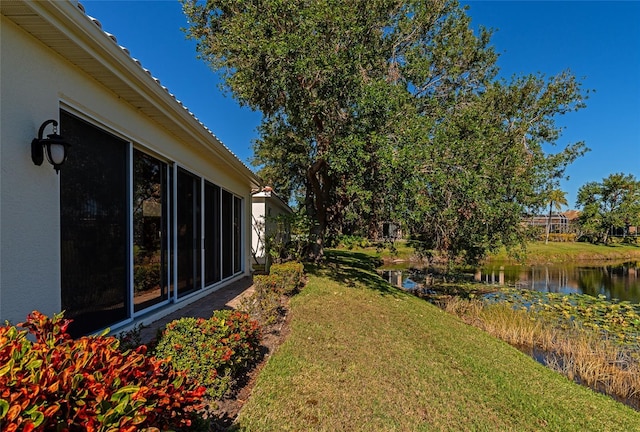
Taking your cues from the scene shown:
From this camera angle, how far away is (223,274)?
8.86m

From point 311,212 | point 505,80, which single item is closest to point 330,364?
point 311,212

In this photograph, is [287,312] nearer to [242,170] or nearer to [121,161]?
[121,161]

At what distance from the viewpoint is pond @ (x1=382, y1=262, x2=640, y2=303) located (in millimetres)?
14789

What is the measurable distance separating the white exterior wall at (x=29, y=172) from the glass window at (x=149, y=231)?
1358 mm

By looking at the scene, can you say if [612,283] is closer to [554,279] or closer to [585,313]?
[554,279]

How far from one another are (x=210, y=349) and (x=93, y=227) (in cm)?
201

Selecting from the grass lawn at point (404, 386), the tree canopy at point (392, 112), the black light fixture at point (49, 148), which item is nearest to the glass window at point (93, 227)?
the black light fixture at point (49, 148)

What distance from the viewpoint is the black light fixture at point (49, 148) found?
9.77 feet

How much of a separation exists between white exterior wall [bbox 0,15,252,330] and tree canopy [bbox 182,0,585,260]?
197 inches

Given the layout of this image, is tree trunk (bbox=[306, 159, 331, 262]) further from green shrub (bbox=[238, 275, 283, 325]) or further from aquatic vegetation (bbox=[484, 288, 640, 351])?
aquatic vegetation (bbox=[484, 288, 640, 351])

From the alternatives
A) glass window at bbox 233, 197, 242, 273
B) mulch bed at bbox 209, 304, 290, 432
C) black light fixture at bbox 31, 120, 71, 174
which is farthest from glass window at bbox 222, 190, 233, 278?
black light fixture at bbox 31, 120, 71, 174

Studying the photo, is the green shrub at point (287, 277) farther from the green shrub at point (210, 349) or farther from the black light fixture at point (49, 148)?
the black light fixture at point (49, 148)

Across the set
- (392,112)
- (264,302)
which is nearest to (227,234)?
(264,302)

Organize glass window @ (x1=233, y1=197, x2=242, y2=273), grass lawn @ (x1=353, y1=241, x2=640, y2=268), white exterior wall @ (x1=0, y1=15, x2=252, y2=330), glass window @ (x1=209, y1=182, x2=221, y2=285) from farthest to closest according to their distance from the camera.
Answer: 1. grass lawn @ (x1=353, y1=241, x2=640, y2=268)
2. glass window @ (x1=233, y1=197, x2=242, y2=273)
3. glass window @ (x1=209, y1=182, x2=221, y2=285)
4. white exterior wall @ (x1=0, y1=15, x2=252, y2=330)
